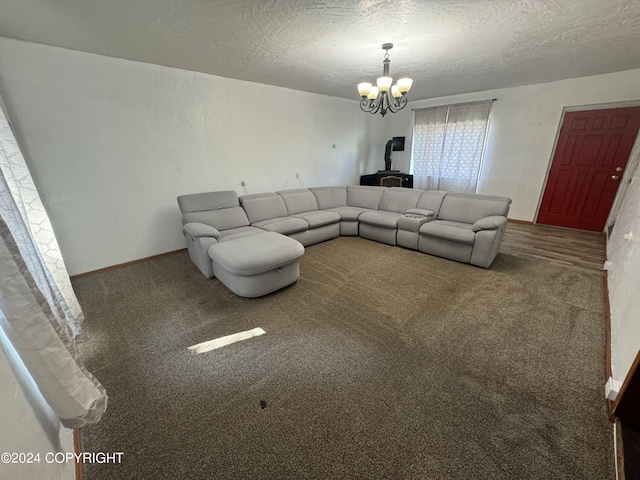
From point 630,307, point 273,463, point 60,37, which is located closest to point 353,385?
point 273,463

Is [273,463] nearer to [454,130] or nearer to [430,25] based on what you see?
[430,25]

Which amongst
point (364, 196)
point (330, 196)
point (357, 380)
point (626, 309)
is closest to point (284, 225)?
point (330, 196)

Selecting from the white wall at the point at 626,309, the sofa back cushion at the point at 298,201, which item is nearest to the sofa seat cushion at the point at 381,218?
the sofa back cushion at the point at 298,201

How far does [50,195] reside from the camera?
261 cm

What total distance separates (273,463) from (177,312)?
5.15ft

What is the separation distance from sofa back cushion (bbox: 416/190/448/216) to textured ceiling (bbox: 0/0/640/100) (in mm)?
1713

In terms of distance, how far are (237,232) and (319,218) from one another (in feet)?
4.18

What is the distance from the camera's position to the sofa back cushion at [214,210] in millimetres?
3109

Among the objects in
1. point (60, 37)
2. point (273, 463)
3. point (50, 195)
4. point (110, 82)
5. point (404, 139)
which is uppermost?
point (60, 37)

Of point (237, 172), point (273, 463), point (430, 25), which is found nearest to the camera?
point (273, 463)

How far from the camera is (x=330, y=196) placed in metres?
4.59

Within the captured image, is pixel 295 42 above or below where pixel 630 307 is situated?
above

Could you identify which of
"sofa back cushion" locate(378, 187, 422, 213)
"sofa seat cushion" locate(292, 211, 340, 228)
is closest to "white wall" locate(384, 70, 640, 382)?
"sofa back cushion" locate(378, 187, 422, 213)

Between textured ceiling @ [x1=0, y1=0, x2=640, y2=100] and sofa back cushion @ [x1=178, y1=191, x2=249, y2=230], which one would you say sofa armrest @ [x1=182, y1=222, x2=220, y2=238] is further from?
textured ceiling @ [x1=0, y1=0, x2=640, y2=100]
